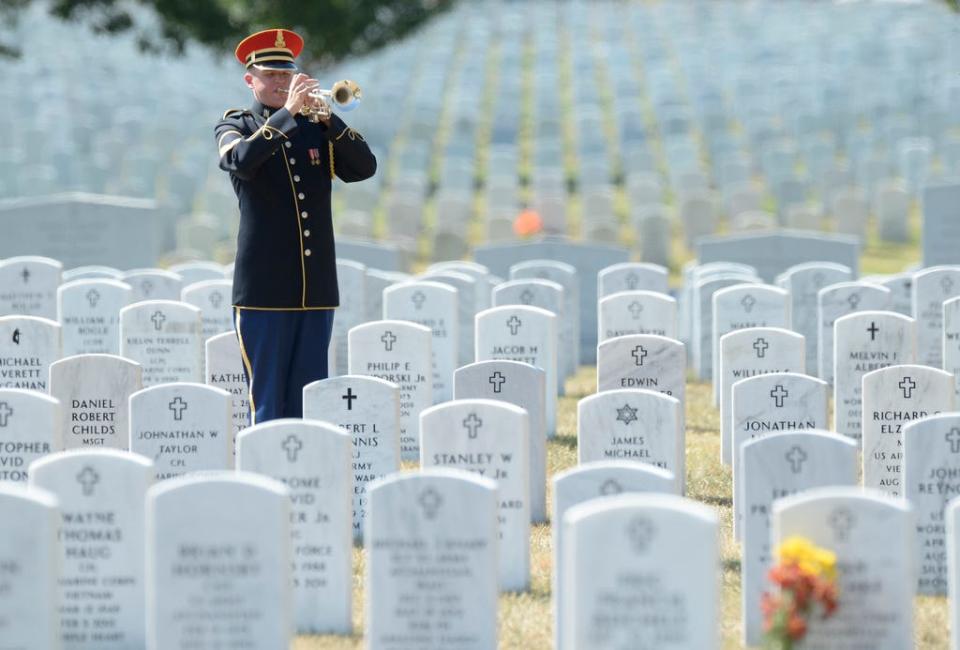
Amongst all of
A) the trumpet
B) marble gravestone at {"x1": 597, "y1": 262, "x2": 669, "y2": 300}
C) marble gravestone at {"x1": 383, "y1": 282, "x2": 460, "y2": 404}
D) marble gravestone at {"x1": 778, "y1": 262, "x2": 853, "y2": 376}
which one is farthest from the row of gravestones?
marble gravestone at {"x1": 597, "y1": 262, "x2": 669, "y2": 300}

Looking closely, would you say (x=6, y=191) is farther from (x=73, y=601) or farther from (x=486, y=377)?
(x=73, y=601)

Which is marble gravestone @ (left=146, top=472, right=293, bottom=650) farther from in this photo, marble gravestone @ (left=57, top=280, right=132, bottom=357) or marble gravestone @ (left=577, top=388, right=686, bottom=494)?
marble gravestone @ (left=57, top=280, right=132, bottom=357)

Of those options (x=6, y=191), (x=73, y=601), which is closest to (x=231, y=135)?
(x=73, y=601)

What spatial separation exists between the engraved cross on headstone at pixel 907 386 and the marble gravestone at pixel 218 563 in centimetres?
323

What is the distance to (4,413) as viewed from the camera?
6.74 m

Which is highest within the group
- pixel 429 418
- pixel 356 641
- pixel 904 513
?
pixel 429 418

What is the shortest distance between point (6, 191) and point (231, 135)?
1357 cm

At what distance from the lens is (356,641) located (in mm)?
6020

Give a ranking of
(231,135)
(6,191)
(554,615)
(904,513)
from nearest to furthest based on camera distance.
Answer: (904,513), (554,615), (231,135), (6,191)

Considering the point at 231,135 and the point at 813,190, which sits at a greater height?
the point at 813,190

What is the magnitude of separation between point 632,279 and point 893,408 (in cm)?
451

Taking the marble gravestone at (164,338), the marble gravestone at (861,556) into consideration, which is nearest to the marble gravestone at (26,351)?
the marble gravestone at (164,338)

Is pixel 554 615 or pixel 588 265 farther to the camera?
pixel 588 265

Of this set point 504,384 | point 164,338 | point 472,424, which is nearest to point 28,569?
point 472,424
